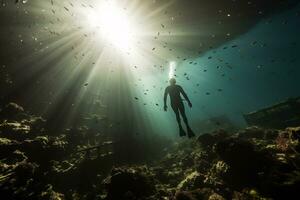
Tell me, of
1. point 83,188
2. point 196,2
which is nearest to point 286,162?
point 83,188

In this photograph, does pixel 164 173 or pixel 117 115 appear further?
pixel 117 115

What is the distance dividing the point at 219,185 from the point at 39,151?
952 cm

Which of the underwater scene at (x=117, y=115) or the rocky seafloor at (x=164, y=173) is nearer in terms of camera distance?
the rocky seafloor at (x=164, y=173)

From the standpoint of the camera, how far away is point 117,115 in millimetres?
28141

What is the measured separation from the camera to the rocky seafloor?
771 centimetres

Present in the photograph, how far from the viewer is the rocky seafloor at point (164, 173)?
7.71 meters

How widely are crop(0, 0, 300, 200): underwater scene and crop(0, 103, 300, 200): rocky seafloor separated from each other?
4cm

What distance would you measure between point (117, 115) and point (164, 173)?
16123 millimetres

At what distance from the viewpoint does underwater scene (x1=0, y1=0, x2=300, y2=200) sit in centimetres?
901

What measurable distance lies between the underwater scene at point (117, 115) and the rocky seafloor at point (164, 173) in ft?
0.14

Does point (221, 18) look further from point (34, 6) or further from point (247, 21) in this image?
point (34, 6)

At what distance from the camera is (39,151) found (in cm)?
1333

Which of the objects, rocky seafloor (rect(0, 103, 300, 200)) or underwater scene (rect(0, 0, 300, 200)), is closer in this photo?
rocky seafloor (rect(0, 103, 300, 200))

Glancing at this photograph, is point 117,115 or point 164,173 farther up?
point 117,115
